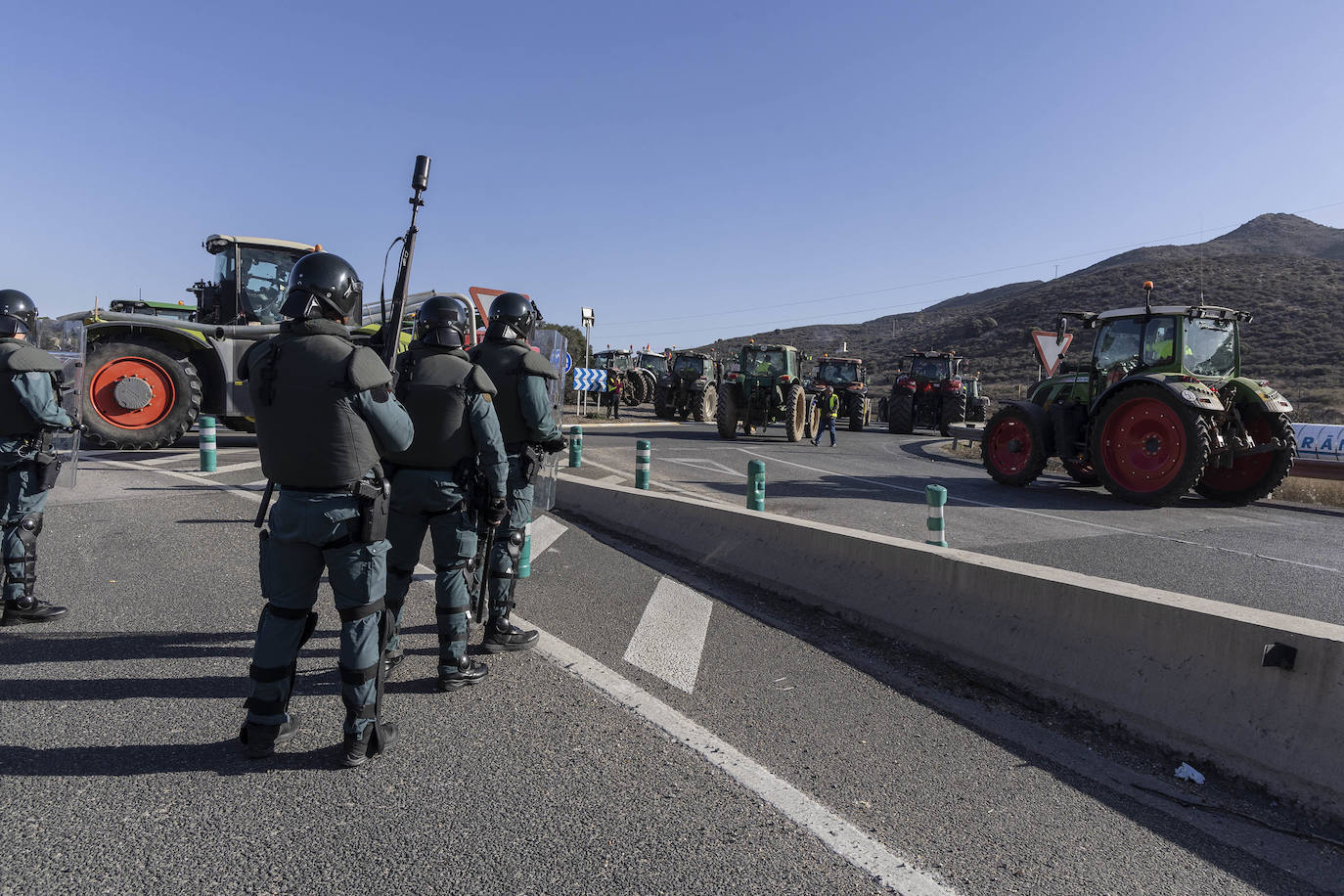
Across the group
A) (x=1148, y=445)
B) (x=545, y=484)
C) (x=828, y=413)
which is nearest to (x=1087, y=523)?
(x=1148, y=445)

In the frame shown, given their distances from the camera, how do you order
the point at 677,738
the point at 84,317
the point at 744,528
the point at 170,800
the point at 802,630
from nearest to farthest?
the point at 170,800 < the point at 677,738 < the point at 802,630 < the point at 744,528 < the point at 84,317

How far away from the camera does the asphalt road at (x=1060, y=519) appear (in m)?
7.14

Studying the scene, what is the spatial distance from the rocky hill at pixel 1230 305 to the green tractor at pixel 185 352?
24755 mm

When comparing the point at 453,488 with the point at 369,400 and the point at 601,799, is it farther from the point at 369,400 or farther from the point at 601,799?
the point at 601,799

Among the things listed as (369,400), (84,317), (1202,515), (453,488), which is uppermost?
(84,317)

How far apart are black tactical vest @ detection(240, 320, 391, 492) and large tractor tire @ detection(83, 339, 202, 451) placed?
441 inches

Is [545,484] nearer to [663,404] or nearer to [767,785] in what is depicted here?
[767,785]

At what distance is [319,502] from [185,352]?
12061mm

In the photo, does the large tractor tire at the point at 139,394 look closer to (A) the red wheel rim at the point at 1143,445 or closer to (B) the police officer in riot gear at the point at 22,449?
→ (B) the police officer in riot gear at the point at 22,449

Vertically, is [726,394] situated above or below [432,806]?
above

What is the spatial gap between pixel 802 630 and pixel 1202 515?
8.24 m

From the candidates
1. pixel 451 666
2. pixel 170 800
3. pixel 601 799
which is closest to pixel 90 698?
pixel 170 800

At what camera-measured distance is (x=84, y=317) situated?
13.2 metres

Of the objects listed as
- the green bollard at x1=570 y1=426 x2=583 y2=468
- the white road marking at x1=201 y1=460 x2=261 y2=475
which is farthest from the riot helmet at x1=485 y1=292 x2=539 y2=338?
the green bollard at x1=570 y1=426 x2=583 y2=468
